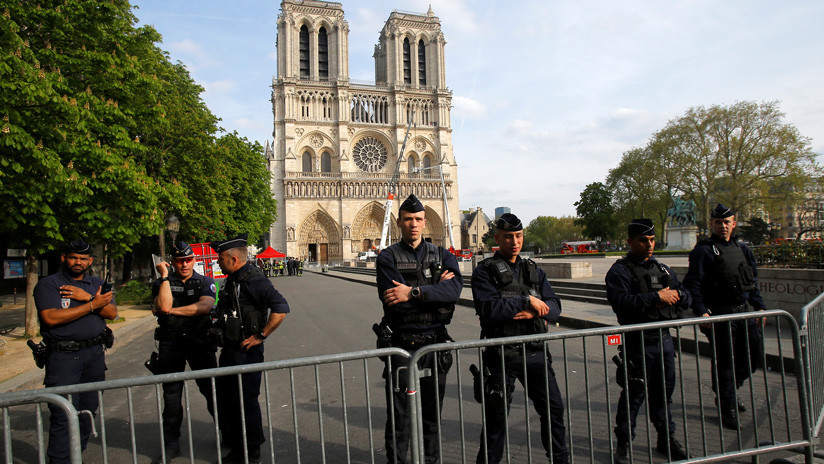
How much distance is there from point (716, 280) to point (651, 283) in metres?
1.14

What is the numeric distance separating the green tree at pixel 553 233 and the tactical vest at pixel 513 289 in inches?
3308

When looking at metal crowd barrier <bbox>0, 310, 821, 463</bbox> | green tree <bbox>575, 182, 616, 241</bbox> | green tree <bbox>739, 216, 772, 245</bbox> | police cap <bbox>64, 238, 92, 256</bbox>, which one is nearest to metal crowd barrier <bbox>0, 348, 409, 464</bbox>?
metal crowd barrier <bbox>0, 310, 821, 463</bbox>

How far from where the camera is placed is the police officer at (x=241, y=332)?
11.7 ft

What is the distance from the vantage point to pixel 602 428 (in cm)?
395

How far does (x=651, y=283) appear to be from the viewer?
370cm

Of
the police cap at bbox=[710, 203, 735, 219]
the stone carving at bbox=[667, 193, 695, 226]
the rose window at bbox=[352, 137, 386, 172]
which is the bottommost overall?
the police cap at bbox=[710, 203, 735, 219]

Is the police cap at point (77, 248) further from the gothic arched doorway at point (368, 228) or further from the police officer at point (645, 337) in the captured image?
the gothic arched doorway at point (368, 228)

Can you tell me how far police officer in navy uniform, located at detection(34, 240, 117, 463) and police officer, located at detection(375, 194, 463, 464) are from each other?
251 centimetres

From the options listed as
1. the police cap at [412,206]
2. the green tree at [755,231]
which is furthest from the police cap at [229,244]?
→ the green tree at [755,231]

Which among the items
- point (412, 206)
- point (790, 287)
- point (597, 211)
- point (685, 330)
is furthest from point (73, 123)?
point (597, 211)

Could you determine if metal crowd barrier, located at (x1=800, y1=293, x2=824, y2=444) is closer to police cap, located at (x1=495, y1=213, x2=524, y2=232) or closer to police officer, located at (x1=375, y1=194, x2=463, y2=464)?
police cap, located at (x1=495, y1=213, x2=524, y2=232)

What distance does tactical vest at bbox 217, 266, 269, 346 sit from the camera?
360 centimetres

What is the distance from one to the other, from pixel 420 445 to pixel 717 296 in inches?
133

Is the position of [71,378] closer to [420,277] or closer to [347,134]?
[420,277]
